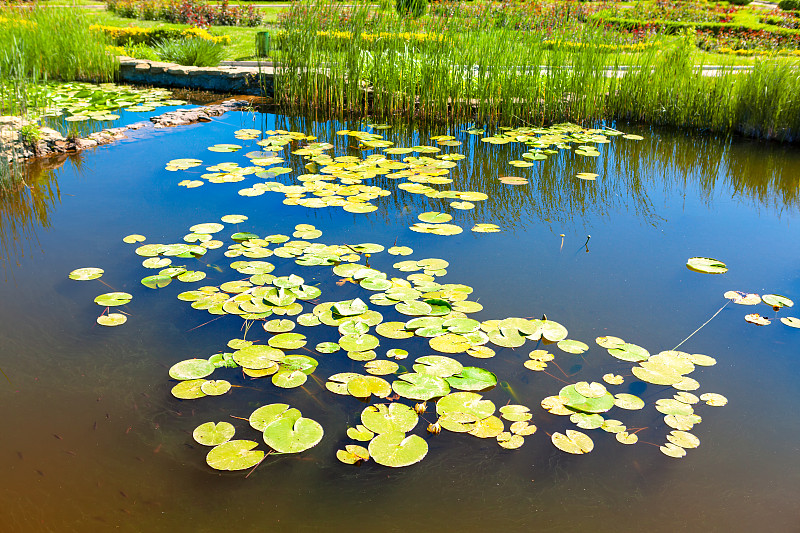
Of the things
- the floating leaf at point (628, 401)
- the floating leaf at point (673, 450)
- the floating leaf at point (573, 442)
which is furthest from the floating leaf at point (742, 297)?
the floating leaf at point (573, 442)

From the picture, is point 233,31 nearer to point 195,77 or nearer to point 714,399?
point 195,77

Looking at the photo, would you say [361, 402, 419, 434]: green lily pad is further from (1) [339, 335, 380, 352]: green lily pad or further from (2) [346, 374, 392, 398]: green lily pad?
(1) [339, 335, 380, 352]: green lily pad

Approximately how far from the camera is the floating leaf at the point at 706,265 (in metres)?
2.78

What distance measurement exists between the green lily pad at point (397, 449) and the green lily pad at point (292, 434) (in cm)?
18

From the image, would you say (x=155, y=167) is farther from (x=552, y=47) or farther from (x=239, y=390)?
(x=552, y=47)

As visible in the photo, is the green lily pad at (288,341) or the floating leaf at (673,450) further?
the green lily pad at (288,341)

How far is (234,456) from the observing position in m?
1.60

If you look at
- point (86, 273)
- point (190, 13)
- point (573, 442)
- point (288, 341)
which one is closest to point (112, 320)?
point (86, 273)

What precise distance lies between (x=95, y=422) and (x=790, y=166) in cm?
523

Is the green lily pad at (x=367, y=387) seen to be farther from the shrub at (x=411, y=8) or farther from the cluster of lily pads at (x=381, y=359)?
the shrub at (x=411, y=8)

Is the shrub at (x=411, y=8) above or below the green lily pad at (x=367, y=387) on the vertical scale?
above

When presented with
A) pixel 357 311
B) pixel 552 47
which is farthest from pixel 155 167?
pixel 552 47

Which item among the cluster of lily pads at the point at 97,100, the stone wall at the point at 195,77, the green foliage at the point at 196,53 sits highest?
the green foliage at the point at 196,53

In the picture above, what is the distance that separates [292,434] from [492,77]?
4659 millimetres
